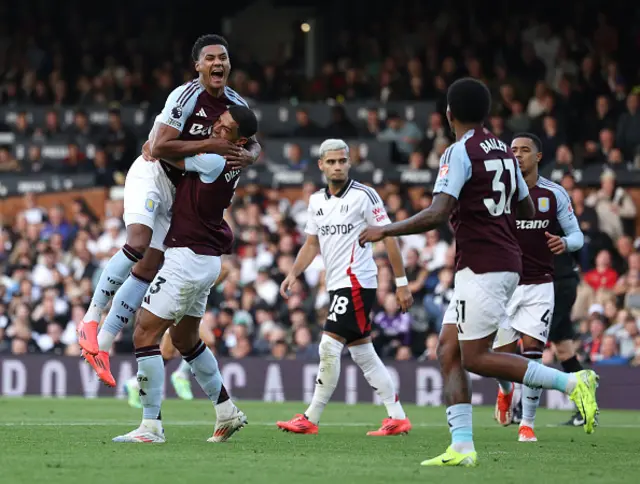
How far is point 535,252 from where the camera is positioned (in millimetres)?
12352

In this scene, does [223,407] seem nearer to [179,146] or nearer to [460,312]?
[179,146]

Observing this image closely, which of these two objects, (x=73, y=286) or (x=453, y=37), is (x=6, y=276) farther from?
(x=453, y=37)

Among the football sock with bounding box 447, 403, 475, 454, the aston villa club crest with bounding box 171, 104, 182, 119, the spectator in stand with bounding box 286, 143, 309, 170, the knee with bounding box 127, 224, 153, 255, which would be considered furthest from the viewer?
the spectator in stand with bounding box 286, 143, 309, 170

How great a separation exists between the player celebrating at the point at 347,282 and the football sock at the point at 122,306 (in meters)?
2.13

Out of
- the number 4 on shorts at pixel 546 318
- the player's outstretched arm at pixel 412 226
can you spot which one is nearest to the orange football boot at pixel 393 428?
the number 4 on shorts at pixel 546 318

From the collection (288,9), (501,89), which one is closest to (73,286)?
(501,89)

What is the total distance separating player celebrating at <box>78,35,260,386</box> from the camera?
998cm

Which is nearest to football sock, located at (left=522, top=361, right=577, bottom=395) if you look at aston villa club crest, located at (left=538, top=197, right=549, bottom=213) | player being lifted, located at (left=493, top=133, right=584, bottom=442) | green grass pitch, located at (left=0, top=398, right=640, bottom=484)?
green grass pitch, located at (left=0, top=398, right=640, bottom=484)

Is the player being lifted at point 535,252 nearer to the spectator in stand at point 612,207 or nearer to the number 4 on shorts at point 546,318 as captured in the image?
the number 4 on shorts at point 546,318

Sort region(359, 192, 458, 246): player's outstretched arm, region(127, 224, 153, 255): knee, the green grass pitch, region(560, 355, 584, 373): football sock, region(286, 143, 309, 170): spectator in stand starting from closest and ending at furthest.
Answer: the green grass pitch < region(359, 192, 458, 246): player's outstretched arm < region(127, 224, 153, 255): knee < region(560, 355, 584, 373): football sock < region(286, 143, 309, 170): spectator in stand

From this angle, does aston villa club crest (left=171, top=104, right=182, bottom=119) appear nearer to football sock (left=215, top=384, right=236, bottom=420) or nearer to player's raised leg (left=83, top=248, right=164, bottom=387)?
player's raised leg (left=83, top=248, right=164, bottom=387)

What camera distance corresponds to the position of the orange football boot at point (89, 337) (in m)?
9.94

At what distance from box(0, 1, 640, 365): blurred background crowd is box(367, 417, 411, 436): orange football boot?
621 cm

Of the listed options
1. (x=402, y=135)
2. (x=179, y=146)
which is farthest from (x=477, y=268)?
(x=402, y=135)
